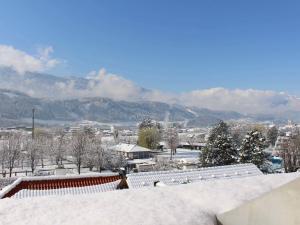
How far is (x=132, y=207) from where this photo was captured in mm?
4973

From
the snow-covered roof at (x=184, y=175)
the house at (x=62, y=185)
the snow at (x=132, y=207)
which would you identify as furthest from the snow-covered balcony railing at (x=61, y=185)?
the snow at (x=132, y=207)

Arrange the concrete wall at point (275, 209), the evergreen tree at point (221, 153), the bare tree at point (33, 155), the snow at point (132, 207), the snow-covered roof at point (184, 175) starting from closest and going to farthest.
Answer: the concrete wall at point (275, 209)
the snow at point (132, 207)
the snow-covered roof at point (184, 175)
the evergreen tree at point (221, 153)
the bare tree at point (33, 155)

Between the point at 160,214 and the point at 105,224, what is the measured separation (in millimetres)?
718

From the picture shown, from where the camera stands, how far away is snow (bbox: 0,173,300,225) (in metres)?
4.64

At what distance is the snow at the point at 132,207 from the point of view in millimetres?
4641

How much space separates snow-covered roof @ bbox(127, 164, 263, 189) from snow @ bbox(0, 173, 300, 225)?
24.4 ft

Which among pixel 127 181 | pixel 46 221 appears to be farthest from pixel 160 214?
pixel 127 181

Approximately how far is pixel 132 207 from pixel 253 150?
3613 centimetres

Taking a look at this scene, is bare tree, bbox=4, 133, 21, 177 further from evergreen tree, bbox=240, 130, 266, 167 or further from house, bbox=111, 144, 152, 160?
evergreen tree, bbox=240, 130, 266, 167

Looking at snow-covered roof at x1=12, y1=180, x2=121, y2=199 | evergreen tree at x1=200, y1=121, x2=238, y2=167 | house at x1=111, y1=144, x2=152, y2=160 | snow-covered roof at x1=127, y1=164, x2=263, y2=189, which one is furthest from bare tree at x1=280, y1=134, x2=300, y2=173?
snow-covered roof at x1=12, y1=180, x2=121, y2=199

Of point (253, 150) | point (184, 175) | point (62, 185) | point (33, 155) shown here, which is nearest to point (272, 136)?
point (253, 150)

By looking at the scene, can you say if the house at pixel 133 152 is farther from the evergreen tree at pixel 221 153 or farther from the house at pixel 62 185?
the house at pixel 62 185

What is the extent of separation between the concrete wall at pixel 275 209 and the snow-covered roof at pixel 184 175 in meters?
8.57

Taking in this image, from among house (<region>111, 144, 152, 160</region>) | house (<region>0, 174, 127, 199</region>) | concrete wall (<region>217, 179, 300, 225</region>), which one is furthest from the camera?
house (<region>111, 144, 152, 160</region>)
